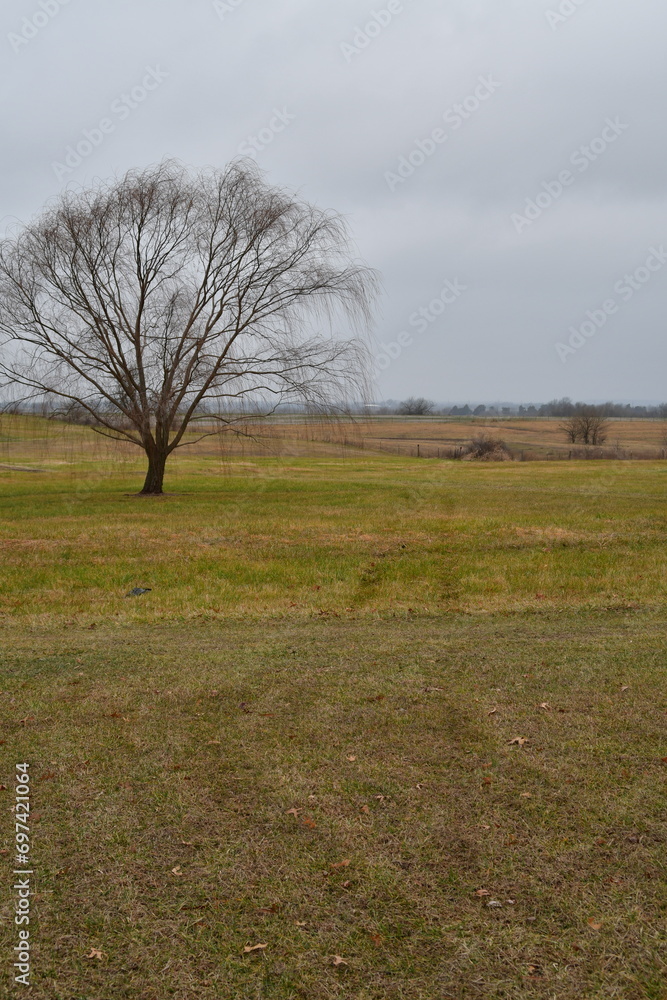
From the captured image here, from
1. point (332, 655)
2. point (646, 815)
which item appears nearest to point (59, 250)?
point (332, 655)

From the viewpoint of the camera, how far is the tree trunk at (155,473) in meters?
28.8

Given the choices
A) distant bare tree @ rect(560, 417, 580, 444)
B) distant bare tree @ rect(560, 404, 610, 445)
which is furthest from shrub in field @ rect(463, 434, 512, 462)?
distant bare tree @ rect(560, 417, 580, 444)

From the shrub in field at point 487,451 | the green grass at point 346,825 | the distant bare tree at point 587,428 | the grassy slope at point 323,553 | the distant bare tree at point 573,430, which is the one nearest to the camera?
the green grass at point 346,825

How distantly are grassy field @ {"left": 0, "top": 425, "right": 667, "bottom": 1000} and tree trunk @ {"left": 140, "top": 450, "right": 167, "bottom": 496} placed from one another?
14851 mm

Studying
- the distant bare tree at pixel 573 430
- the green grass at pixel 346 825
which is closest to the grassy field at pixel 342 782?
the green grass at pixel 346 825

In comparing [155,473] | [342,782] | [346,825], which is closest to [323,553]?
[342,782]

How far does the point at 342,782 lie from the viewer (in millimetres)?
5688

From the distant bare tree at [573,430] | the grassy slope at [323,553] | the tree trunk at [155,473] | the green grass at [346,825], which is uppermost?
the distant bare tree at [573,430]

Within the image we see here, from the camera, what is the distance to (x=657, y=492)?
29.7 m

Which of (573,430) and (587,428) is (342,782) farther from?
(573,430)

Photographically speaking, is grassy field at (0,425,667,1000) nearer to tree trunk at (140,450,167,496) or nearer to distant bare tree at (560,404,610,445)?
tree trunk at (140,450,167,496)

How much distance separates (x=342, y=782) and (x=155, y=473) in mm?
24990

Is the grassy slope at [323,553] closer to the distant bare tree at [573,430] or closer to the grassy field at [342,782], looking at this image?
the grassy field at [342,782]

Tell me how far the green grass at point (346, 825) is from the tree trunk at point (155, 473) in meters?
20.6
